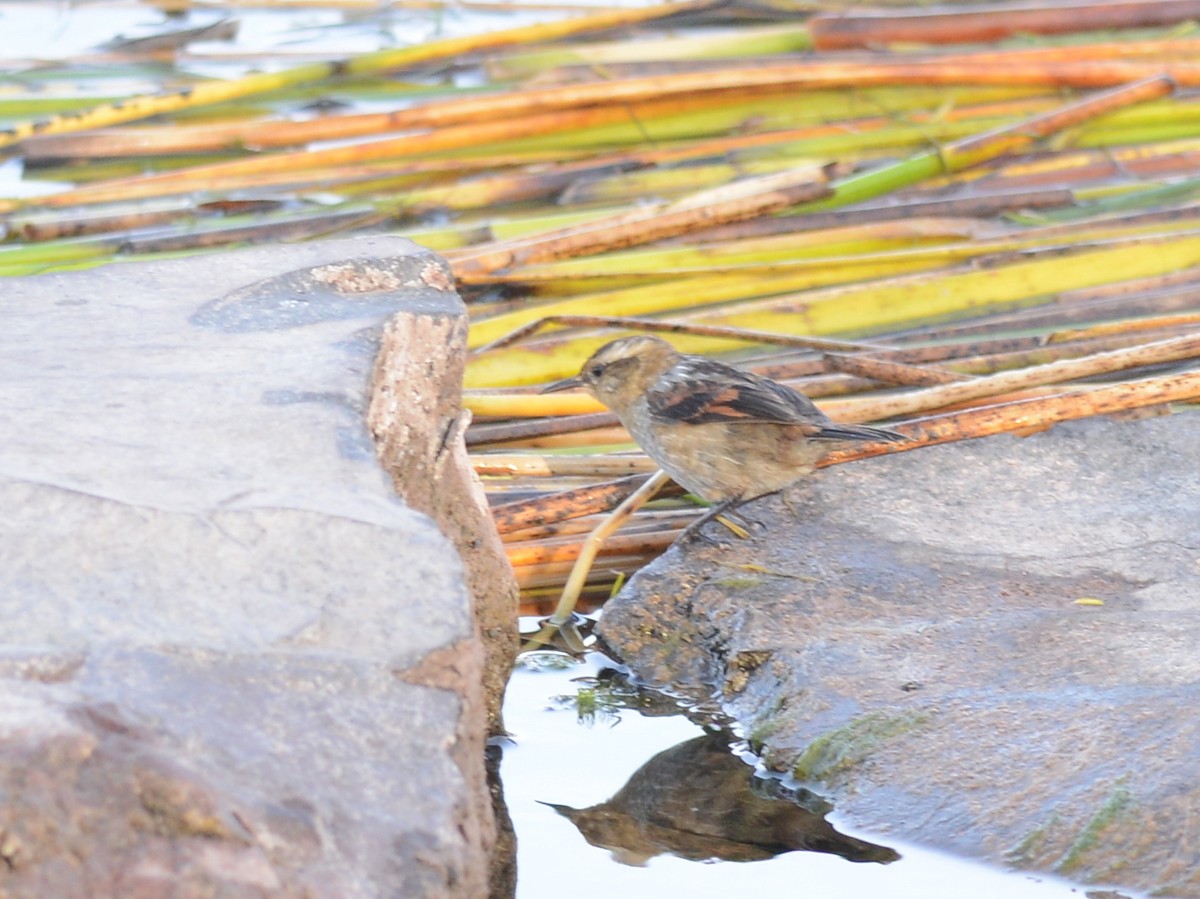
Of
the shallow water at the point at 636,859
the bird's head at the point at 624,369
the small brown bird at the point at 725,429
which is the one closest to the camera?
the shallow water at the point at 636,859

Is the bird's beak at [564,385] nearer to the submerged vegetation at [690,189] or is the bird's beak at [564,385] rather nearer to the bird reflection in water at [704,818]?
the submerged vegetation at [690,189]

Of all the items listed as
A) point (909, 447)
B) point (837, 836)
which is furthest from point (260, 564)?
point (909, 447)

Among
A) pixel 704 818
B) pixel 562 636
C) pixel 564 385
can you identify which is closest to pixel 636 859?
pixel 704 818

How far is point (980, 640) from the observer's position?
3.64 m

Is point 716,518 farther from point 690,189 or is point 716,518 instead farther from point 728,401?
point 690,189

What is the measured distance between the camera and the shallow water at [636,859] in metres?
3.06

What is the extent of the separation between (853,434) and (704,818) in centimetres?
124

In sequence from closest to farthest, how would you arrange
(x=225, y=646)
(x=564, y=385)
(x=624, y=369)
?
(x=225, y=646) → (x=624, y=369) → (x=564, y=385)

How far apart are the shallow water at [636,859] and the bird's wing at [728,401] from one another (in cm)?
92

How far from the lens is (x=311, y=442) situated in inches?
115

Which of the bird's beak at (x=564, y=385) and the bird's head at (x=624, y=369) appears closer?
the bird's head at (x=624, y=369)

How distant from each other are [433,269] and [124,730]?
1.89 metres

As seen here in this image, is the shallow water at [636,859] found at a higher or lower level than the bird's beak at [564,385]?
lower

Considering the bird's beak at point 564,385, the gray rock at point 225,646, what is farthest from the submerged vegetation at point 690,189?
the gray rock at point 225,646
